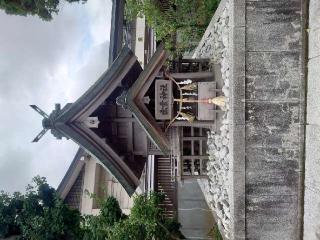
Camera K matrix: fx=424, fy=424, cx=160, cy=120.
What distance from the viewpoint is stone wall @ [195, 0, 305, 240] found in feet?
29.7

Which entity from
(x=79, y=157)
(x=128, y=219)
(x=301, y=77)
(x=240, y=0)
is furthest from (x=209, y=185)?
(x=79, y=157)

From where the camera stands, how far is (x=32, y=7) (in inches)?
621

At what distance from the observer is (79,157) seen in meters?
21.5

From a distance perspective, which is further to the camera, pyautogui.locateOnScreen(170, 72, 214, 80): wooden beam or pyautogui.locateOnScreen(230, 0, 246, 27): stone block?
pyautogui.locateOnScreen(170, 72, 214, 80): wooden beam

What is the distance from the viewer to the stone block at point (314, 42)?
8.39m

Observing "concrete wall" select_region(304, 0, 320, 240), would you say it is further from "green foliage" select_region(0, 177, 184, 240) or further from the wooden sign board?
"green foliage" select_region(0, 177, 184, 240)

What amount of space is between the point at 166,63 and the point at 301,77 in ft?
11.5

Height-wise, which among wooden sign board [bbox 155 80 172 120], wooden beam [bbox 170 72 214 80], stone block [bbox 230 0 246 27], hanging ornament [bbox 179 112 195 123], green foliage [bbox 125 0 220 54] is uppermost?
green foliage [bbox 125 0 220 54]

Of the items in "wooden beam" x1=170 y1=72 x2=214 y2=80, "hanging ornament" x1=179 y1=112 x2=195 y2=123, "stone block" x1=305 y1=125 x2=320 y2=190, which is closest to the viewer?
"stone block" x1=305 y1=125 x2=320 y2=190

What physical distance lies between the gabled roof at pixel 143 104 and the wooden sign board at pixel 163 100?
26 cm

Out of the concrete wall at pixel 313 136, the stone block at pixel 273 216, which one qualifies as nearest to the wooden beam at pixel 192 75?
the concrete wall at pixel 313 136

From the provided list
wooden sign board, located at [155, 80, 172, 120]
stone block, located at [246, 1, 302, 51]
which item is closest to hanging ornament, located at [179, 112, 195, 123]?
wooden sign board, located at [155, 80, 172, 120]

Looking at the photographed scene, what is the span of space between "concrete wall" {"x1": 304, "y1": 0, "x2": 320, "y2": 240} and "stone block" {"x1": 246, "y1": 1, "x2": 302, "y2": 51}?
35 cm

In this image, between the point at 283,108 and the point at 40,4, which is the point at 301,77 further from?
the point at 40,4
